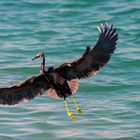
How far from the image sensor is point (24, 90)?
1195cm

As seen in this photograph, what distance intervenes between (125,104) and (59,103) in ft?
4.17

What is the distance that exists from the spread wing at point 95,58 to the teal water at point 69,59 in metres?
1.69

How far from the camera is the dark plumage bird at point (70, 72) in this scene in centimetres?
1136

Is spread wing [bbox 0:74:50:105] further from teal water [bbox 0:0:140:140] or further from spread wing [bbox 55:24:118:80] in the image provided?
teal water [bbox 0:0:140:140]

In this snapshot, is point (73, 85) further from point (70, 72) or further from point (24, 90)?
point (24, 90)

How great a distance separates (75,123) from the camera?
13750 millimetres

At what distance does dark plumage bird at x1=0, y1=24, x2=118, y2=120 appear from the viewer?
11.4m

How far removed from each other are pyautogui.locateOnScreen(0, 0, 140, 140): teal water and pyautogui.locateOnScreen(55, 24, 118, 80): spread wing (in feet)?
5.55

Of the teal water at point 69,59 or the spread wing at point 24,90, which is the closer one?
the spread wing at point 24,90

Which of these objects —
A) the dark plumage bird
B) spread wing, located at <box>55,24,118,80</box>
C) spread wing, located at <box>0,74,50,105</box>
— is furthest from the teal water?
spread wing, located at <box>55,24,118,80</box>

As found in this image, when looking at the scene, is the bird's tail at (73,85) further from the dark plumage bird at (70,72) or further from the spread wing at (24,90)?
the spread wing at (24,90)

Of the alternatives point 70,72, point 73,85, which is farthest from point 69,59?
point 73,85

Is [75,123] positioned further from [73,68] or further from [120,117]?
[73,68]

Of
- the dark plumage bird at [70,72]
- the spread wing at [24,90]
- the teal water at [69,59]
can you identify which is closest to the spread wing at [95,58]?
the dark plumage bird at [70,72]
